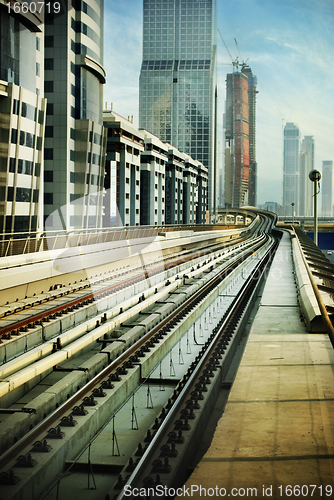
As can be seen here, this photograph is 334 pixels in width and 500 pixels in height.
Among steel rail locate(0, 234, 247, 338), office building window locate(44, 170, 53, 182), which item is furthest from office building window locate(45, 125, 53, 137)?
steel rail locate(0, 234, 247, 338)

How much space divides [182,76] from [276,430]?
159484 millimetres

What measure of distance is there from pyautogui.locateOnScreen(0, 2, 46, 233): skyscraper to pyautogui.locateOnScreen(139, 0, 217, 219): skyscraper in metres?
119

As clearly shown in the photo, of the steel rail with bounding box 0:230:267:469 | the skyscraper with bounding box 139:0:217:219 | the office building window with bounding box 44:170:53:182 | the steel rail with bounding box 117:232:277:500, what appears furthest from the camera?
the skyscraper with bounding box 139:0:217:219

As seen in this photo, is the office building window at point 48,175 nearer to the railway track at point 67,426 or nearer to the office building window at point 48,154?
the office building window at point 48,154

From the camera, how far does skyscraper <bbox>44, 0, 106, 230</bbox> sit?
38.5 metres

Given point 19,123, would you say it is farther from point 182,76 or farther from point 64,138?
point 182,76

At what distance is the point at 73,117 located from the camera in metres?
39.8

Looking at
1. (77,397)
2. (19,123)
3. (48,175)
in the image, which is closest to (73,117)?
(48,175)

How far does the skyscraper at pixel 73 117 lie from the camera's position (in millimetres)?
38469

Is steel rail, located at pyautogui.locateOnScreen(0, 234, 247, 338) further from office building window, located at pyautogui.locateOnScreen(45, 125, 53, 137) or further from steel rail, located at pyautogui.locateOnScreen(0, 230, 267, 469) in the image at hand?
office building window, located at pyautogui.locateOnScreen(45, 125, 53, 137)

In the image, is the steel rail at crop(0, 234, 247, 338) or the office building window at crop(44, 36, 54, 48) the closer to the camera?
the steel rail at crop(0, 234, 247, 338)

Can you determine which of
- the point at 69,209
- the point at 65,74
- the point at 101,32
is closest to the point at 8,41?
the point at 65,74

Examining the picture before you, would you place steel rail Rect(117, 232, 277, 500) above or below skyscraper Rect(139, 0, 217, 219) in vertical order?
below

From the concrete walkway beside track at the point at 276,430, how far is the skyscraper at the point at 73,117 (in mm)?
33216
